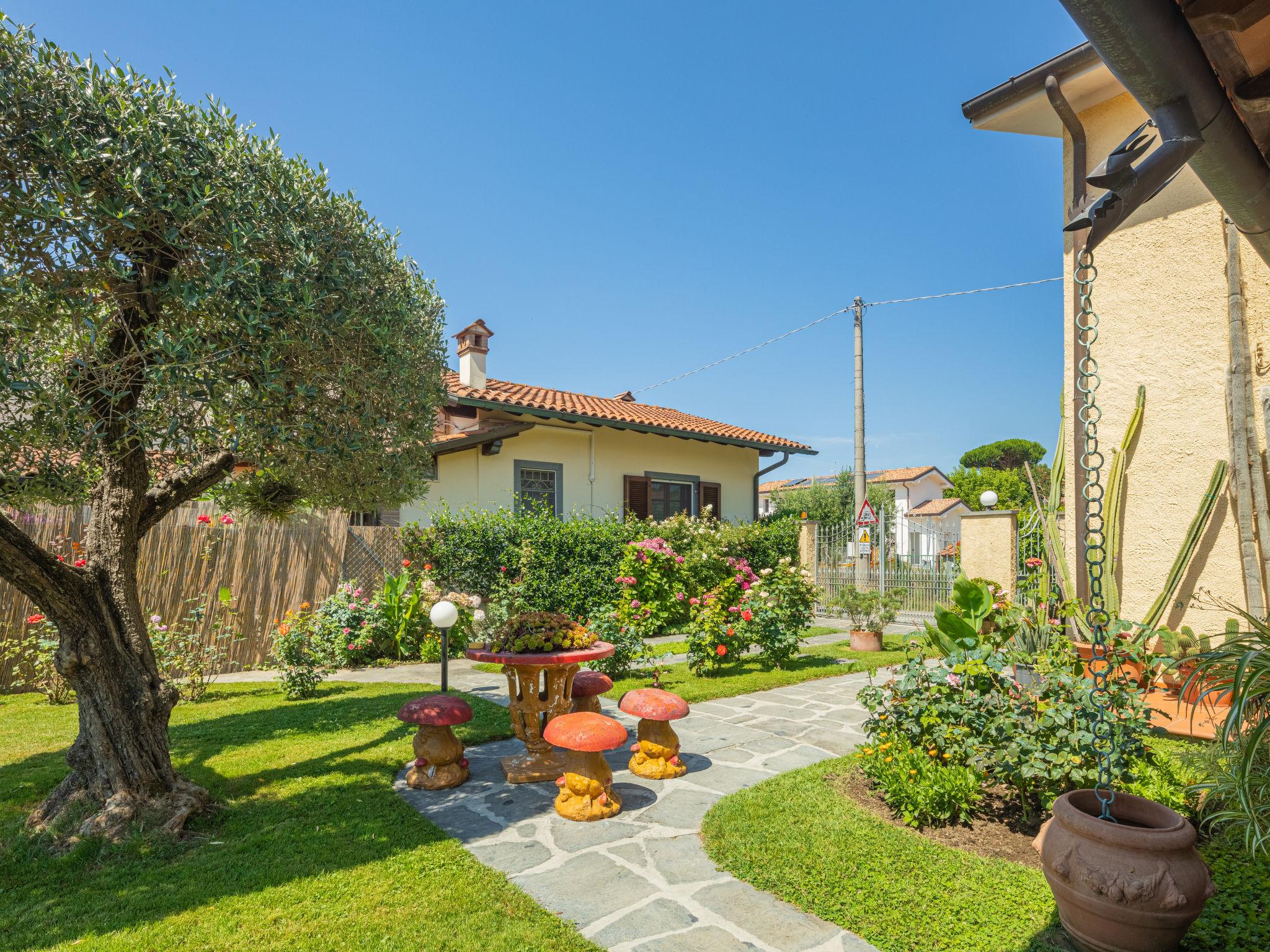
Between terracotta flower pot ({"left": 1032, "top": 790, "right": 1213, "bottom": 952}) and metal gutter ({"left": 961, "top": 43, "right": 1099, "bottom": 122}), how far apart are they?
6547mm

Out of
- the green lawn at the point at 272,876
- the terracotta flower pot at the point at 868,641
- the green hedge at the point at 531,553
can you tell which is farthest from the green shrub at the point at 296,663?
the terracotta flower pot at the point at 868,641

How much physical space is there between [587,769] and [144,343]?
3603 millimetres

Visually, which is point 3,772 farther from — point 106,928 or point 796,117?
point 796,117

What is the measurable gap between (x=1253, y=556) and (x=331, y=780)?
767 cm

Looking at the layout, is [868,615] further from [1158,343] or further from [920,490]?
[920,490]

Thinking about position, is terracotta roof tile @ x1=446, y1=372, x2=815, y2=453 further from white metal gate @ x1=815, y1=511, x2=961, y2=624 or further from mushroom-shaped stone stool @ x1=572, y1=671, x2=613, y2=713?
mushroom-shaped stone stool @ x1=572, y1=671, x2=613, y2=713

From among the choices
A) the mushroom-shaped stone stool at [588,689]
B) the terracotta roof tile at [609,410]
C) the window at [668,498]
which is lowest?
the mushroom-shaped stone stool at [588,689]

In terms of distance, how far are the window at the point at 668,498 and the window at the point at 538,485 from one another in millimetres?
2341

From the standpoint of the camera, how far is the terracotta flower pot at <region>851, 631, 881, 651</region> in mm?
10523

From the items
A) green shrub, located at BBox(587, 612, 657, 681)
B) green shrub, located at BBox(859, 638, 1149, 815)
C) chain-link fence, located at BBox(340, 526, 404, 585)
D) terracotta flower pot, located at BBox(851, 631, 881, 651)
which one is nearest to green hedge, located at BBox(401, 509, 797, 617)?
chain-link fence, located at BBox(340, 526, 404, 585)

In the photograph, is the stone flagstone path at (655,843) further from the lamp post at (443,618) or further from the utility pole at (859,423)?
the utility pole at (859,423)

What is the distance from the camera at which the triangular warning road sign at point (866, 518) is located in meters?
13.4

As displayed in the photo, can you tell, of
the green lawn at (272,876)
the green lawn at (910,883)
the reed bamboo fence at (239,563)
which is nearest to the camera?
the green lawn at (910,883)

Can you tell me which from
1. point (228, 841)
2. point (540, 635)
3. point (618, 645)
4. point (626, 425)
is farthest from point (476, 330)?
point (228, 841)
